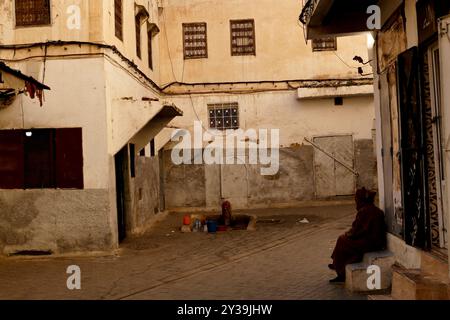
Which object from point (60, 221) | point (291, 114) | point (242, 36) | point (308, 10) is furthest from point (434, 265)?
point (242, 36)

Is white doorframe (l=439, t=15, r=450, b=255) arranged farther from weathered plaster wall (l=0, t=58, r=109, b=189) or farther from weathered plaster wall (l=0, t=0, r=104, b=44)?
weathered plaster wall (l=0, t=0, r=104, b=44)

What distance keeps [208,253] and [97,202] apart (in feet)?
8.51

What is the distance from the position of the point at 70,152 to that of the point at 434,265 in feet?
25.5

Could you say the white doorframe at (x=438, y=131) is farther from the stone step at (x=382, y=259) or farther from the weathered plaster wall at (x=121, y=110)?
the weathered plaster wall at (x=121, y=110)

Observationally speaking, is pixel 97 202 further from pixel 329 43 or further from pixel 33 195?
pixel 329 43

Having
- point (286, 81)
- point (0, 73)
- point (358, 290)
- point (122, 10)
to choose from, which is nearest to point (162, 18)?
point (286, 81)

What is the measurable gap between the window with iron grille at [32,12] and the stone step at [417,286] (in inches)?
351

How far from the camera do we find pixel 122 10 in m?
12.7

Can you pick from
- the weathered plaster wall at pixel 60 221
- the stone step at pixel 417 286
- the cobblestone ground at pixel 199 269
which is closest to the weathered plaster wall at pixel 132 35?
the weathered plaster wall at pixel 60 221

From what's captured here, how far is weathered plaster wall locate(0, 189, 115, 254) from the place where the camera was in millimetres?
10664

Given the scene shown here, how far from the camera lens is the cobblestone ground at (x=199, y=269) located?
7629mm

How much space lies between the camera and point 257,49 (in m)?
18.8

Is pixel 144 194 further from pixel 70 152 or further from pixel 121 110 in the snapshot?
pixel 70 152
